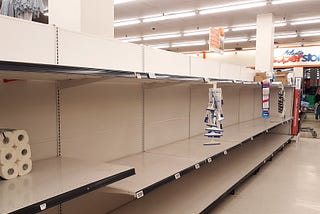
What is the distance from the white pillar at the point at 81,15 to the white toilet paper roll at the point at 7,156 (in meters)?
1.36

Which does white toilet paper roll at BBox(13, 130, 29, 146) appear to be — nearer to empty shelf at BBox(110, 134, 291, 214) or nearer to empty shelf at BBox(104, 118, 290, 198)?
empty shelf at BBox(104, 118, 290, 198)

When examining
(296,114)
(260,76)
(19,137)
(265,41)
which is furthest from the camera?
(265,41)

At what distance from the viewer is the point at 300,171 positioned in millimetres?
5098

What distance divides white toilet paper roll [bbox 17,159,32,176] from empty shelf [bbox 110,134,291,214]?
4.05 ft

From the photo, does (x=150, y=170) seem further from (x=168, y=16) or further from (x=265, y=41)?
(x=265, y=41)

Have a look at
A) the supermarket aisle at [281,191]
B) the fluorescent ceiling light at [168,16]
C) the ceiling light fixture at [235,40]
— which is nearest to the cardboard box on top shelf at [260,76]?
the supermarket aisle at [281,191]

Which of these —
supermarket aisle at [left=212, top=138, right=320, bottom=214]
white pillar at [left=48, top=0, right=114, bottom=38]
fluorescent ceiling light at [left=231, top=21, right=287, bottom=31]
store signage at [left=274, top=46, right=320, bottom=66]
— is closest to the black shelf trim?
white pillar at [left=48, top=0, right=114, bottom=38]

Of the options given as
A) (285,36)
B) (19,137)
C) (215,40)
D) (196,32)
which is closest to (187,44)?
(196,32)

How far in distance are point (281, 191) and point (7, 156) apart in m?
3.61

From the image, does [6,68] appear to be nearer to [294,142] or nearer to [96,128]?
[96,128]

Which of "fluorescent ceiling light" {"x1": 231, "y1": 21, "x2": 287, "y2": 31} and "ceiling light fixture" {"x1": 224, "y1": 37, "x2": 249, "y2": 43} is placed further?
"ceiling light fixture" {"x1": 224, "y1": 37, "x2": 249, "y2": 43}

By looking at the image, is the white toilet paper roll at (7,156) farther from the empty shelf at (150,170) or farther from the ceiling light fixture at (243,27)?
the ceiling light fixture at (243,27)

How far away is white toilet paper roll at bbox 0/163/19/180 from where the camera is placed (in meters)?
1.46

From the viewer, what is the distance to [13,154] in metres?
1.52
